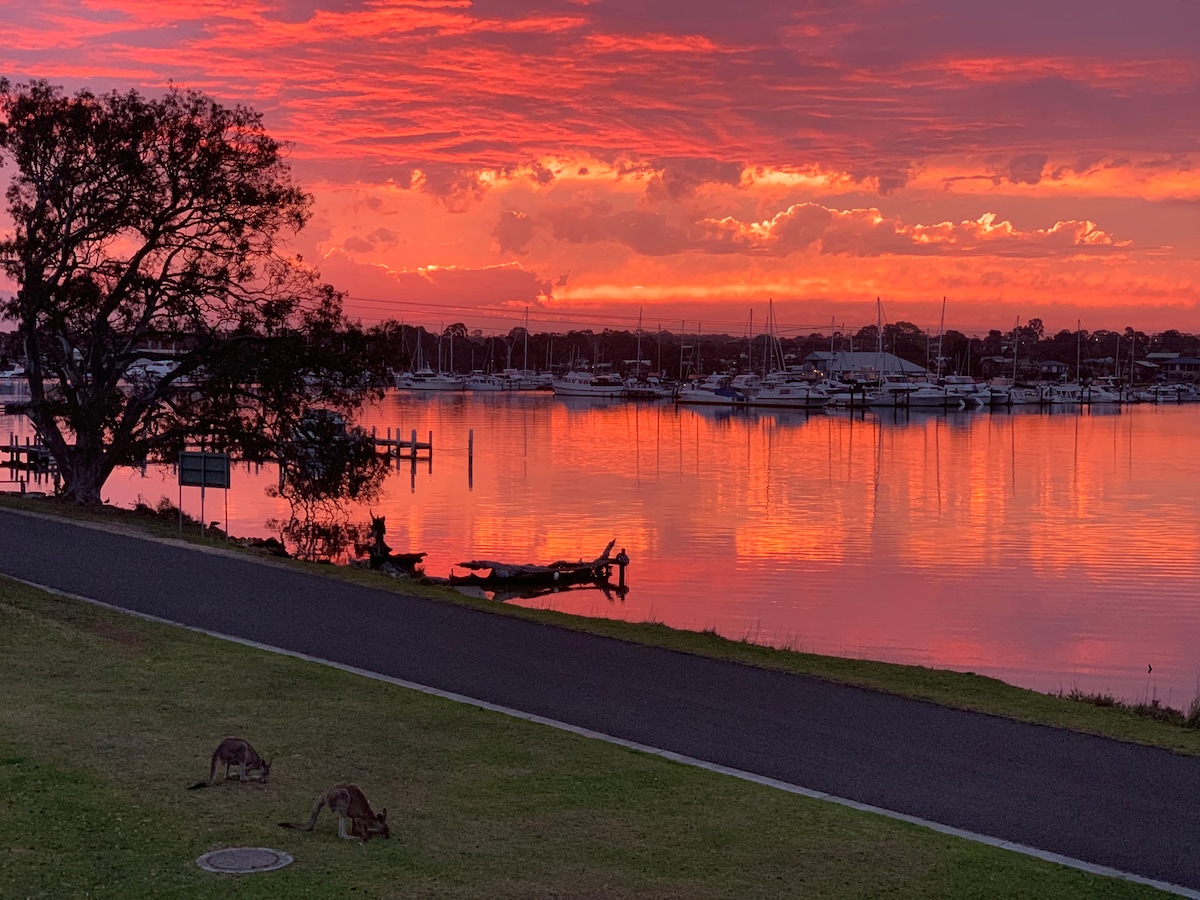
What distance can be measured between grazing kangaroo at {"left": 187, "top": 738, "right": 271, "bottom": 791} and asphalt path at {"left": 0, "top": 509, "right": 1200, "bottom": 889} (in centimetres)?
341

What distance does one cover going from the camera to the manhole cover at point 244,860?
8.03 m

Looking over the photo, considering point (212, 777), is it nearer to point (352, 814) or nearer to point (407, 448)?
point (352, 814)

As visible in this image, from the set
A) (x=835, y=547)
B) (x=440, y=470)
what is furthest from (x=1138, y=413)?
(x=835, y=547)

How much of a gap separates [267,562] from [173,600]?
4.14 metres

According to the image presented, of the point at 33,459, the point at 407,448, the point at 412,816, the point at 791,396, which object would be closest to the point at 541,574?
the point at 412,816

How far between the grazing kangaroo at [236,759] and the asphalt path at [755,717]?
341 centimetres

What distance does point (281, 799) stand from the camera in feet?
31.3

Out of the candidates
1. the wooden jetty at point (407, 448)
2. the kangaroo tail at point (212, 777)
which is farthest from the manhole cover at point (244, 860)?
the wooden jetty at point (407, 448)

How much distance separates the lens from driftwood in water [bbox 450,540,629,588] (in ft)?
105

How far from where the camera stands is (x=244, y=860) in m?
8.17

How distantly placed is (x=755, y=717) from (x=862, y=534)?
34.2 metres

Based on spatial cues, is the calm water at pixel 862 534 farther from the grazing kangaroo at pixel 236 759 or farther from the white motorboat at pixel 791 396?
the white motorboat at pixel 791 396

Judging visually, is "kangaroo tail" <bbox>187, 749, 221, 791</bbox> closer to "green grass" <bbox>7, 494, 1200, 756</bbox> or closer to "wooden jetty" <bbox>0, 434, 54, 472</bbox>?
"green grass" <bbox>7, 494, 1200, 756</bbox>

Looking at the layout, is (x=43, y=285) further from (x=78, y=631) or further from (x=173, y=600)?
(x=78, y=631)
